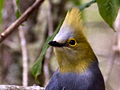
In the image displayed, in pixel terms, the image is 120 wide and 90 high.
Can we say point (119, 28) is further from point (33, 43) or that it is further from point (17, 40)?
point (17, 40)

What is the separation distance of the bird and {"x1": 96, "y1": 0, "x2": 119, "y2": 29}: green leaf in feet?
0.69

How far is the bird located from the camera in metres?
1.42

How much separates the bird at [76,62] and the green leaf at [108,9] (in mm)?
210

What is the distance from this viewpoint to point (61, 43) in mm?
1329

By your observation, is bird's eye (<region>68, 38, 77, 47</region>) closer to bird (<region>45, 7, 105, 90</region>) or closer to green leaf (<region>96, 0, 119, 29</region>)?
bird (<region>45, 7, 105, 90</region>)

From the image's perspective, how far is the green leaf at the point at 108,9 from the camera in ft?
4.40

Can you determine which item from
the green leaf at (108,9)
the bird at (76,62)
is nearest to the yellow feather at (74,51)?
the bird at (76,62)

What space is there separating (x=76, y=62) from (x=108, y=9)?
41cm

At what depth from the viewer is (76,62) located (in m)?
1.47

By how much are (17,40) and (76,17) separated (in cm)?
198

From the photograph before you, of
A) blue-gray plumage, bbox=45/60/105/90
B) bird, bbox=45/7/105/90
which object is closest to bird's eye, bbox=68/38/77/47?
bird, bbox=45/7/105/90

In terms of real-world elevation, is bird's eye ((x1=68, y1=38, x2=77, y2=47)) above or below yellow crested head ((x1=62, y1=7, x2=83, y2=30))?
below

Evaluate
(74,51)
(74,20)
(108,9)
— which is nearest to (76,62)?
(74,51)

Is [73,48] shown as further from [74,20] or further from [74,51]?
[74,20]
